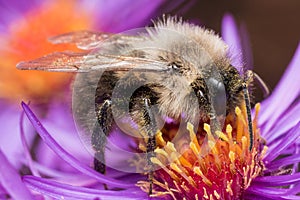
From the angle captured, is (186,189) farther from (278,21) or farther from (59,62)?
(278,21)

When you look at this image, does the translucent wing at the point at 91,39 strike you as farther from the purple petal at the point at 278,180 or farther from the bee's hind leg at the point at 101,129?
the purple petal at the point at 278,180

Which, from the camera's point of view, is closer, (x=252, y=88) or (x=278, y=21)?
(x=252, y=88)

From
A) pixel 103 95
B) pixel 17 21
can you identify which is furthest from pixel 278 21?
pixel 103 95

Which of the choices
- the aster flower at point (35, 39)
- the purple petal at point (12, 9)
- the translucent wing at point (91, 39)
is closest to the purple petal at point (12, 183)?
the translucent wing at point (91, 39)

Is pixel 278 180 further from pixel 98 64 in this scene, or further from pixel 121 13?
pixel 121 13

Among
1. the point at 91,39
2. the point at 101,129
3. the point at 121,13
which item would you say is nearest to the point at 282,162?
the point at 101,129

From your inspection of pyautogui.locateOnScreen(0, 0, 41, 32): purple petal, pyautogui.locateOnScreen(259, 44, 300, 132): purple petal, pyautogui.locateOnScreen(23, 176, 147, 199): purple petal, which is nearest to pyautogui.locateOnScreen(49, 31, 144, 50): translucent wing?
pyautogui.locateOnScreen(23, 176, 147, 199): purple petal
